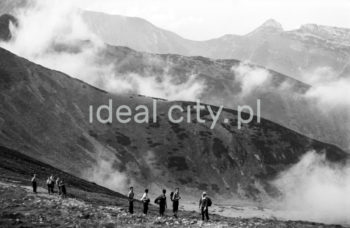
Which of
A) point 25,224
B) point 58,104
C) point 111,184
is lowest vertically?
point 25,224

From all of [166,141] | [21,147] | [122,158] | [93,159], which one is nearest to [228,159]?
[166,141]

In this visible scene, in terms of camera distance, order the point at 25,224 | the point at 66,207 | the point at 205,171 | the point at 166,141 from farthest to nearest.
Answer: the point at 166,141 → the point at 205,171 → the point at 66,207 → the point at 25,224

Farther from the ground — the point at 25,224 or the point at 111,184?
the point at 111,184

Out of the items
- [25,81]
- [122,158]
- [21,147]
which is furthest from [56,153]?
[25,81]

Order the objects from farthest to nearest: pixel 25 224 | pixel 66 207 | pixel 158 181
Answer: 1. pixel 158 181
2. pixel 66 207
3. pixel 25 224

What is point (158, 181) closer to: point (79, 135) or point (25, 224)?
point (79, 135)

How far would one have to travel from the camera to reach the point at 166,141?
19962 centimetres

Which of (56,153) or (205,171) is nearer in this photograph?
(56,153)

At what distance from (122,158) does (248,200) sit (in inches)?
1988

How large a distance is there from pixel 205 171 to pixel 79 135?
51374mm

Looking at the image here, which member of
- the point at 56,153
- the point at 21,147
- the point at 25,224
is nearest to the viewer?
the point at 25,224

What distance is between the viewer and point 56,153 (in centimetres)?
16012

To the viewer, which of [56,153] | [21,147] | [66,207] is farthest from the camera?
[56,153]

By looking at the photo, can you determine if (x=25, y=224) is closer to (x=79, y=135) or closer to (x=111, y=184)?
(x=111, y=184)
